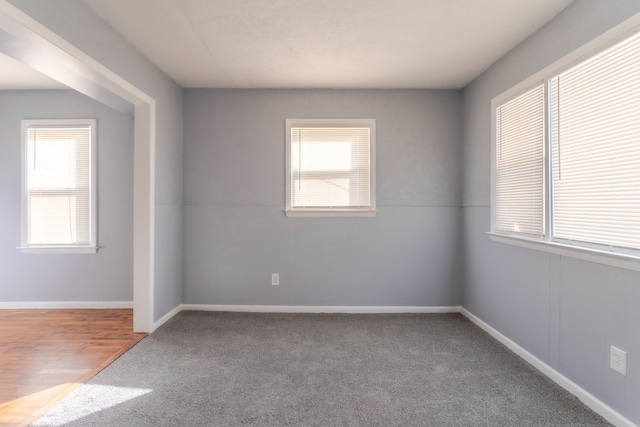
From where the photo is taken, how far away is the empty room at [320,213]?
2.19 m

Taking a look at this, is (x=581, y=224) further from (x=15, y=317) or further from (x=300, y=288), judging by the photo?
(x=15, y=317)

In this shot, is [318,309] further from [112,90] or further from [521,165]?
[112,90]

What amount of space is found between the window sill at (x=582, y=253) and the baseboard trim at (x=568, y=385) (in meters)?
0.81

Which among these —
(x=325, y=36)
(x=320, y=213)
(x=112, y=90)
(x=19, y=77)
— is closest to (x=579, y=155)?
(x=325, y=36)

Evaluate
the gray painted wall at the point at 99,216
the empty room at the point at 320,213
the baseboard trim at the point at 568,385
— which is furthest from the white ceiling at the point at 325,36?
the baseboard trim at the point at 568,385

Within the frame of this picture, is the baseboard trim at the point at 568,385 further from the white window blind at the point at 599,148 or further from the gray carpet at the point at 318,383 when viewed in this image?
the white window blind at the point at 599,148

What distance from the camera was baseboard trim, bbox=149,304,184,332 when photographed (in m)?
3.66

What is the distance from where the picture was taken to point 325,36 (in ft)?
9.66

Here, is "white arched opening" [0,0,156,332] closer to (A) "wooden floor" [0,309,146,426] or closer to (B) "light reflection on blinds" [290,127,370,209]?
(A) "wooden floor" [0,309,146,426]

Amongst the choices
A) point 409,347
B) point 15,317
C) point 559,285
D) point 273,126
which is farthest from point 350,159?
point 15,317

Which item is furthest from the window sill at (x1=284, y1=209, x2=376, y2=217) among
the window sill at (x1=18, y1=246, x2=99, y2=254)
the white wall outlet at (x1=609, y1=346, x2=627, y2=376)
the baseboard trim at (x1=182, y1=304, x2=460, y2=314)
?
the white wall outlet at (x1=609, y1=346, x2=627, y2=376)

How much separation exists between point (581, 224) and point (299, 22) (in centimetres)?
231

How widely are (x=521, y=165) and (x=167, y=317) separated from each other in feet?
11.9

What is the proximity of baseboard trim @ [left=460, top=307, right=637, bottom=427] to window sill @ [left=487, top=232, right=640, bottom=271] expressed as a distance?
81 centimetres
